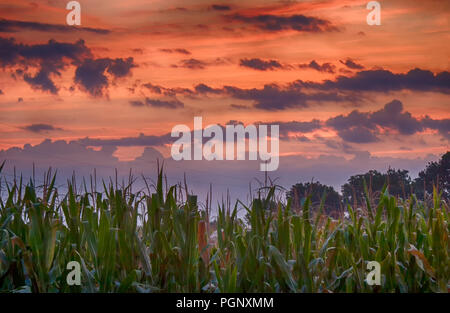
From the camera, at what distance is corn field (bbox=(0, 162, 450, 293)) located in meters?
6.71

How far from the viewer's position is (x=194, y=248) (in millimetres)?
6711

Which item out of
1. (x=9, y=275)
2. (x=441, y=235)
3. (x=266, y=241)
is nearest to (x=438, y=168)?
(x=441, y=235)

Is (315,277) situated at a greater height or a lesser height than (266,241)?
lesser

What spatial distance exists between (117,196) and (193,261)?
121 cm

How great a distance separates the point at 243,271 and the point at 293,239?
33.3 inches

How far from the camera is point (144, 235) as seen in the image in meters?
7.21

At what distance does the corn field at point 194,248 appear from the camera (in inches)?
264
